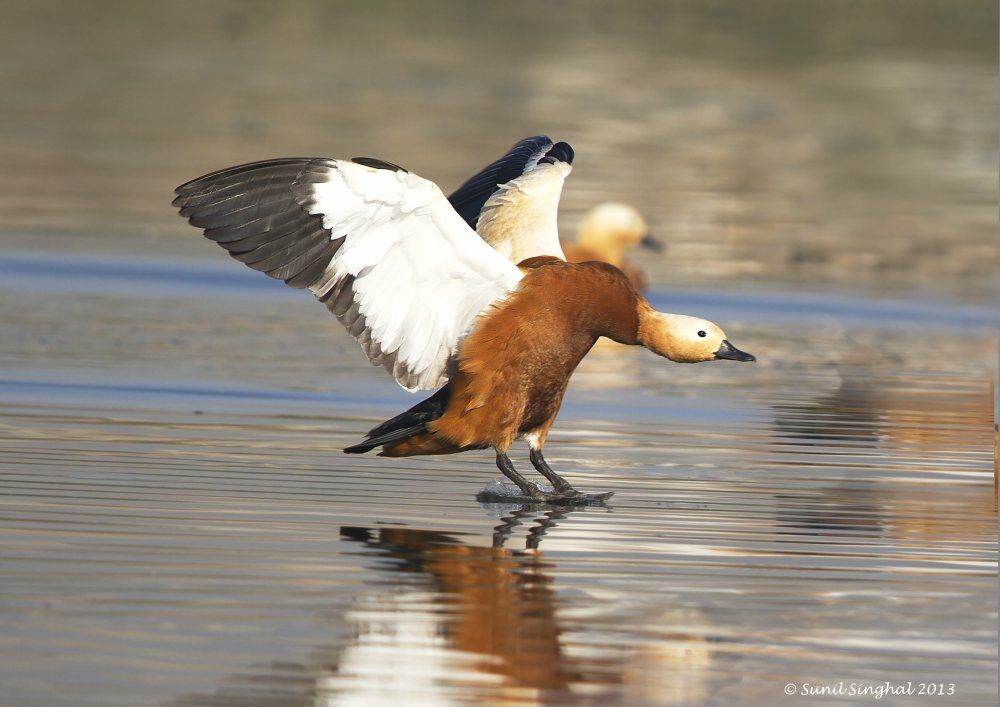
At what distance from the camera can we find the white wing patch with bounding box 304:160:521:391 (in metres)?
8.94

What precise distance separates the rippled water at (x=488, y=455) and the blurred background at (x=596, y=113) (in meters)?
0.11

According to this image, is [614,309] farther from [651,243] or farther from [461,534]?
[651,243]

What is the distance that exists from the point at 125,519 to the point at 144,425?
2.24 meters

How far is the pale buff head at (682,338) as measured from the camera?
959cm

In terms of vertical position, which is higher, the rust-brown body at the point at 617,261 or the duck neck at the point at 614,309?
the rust-brown body at the point at 617,261

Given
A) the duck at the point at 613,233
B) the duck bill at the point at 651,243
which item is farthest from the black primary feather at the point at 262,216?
the duck bill at the point at 651,243

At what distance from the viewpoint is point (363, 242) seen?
9.17m

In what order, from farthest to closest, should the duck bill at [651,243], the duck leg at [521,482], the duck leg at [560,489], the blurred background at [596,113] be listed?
the blurred background at [596,113]
the duck bill at [651,243]
the duck leg at [521,482]
the duck leg at [560,489]

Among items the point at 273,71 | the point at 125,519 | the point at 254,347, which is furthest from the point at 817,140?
the point at 125,519

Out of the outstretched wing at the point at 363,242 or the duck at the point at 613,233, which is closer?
the outstretched wing at the point at 363,242

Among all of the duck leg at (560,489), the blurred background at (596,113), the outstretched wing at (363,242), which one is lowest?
the duck leg at (560,489)

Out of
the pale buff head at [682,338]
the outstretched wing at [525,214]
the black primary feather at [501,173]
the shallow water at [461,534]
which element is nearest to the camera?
the shallow water at [461,534]

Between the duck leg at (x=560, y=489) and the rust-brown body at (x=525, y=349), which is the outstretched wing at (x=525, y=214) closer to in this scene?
the rust-brown body at (x=525, y=349)

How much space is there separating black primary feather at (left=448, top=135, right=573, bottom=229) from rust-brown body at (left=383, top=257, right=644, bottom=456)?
78.3 inches
